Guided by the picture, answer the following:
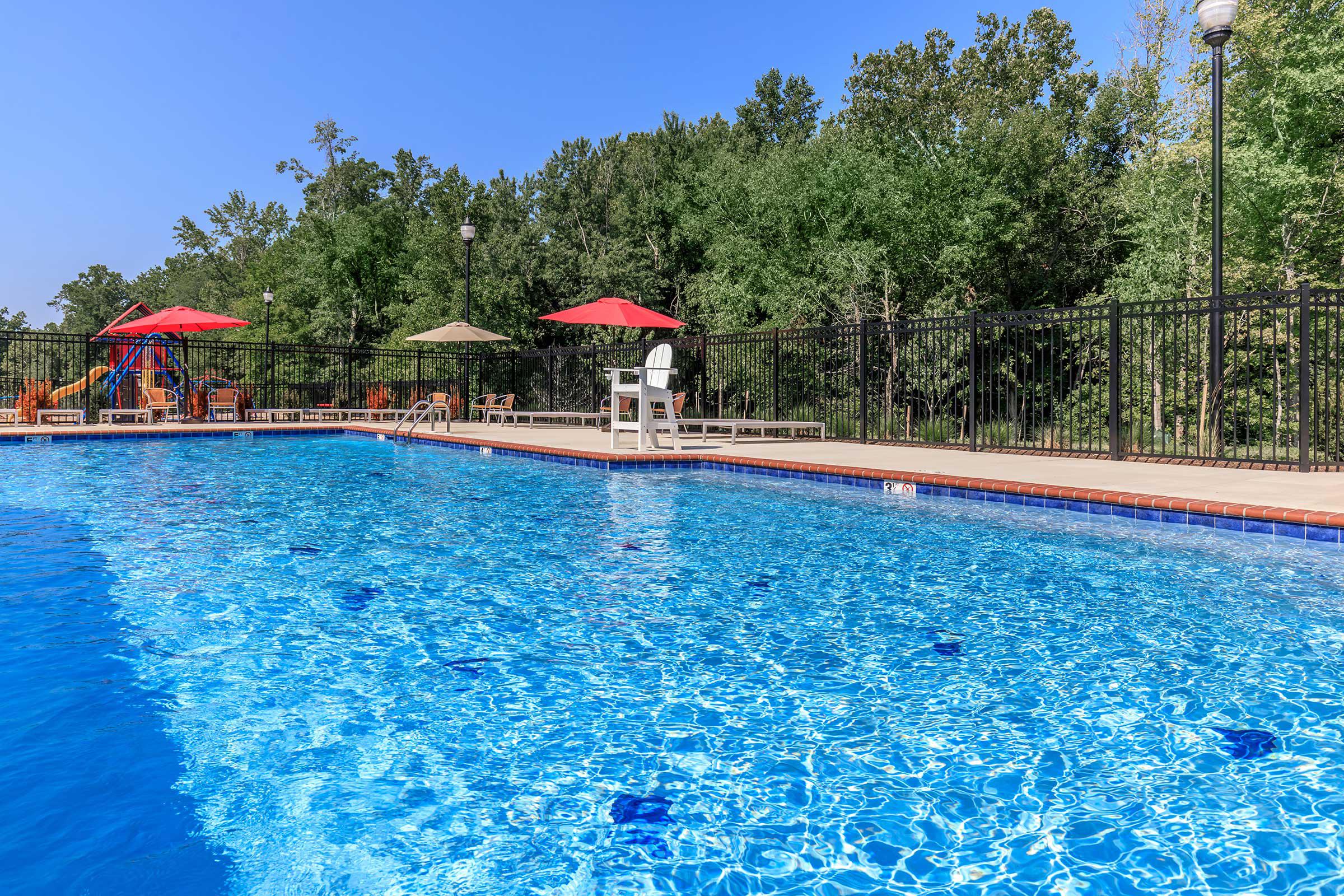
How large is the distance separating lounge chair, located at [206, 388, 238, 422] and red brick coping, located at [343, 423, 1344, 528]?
8.43 metres

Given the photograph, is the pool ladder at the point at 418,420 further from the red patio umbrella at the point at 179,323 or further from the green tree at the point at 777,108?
the green tree at the point at 777,108

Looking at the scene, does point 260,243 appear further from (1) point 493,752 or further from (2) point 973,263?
(1) point 493,752

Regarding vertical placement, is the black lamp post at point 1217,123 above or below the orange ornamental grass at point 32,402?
above

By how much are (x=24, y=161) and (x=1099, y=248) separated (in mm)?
29962

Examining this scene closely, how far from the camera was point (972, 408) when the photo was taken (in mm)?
10883

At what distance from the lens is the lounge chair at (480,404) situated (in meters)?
18.1

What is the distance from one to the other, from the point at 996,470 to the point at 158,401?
16470 millimetres

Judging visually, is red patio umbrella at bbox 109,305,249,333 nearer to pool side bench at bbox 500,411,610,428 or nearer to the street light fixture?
the street light fixture

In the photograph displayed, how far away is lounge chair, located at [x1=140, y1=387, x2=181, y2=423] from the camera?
16.2 metres

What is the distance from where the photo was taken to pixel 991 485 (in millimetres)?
7336

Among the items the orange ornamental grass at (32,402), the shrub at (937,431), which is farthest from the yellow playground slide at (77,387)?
the shrub at (937,431)

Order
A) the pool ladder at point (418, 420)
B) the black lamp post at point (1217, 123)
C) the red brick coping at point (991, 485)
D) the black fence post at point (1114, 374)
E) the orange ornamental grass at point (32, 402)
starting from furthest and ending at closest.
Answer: the orange ornamental grass at point (32, 402) < the pool ladder at point (418, 420) < the black fence post at point (1114, 374) < the black lamp post at point (1217, 123) < the red brick coping at point (991, 485)

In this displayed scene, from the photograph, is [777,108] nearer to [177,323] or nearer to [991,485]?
[177,323]

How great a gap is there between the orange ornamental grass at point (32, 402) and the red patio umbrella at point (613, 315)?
1038 centimetres
